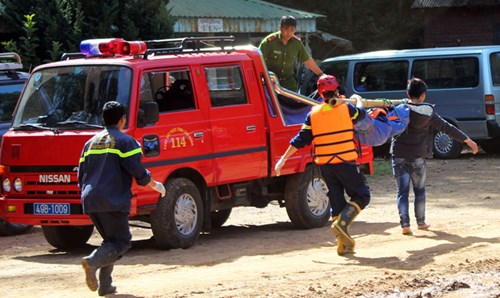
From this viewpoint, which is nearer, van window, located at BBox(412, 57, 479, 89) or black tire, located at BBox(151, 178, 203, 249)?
black tire, located at BBox(151, 178, 203, 249)

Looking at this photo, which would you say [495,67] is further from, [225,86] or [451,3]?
[451,3]

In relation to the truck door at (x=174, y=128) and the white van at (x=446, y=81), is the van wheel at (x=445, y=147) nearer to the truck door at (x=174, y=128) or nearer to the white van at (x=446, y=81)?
the white van at (x=446, y=81)

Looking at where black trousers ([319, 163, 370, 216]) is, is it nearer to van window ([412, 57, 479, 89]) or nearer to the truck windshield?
the truck windshield

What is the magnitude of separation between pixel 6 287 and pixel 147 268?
139 centimetres

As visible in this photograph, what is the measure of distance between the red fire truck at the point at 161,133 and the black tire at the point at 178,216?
11 mm

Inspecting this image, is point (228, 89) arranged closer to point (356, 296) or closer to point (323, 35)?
point (356, 296)

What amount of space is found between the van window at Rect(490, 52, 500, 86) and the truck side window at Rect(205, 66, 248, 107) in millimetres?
9351

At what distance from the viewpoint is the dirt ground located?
28.7ft

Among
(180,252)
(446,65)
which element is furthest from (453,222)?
(446,65)

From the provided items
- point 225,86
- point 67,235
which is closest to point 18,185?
point 67,235

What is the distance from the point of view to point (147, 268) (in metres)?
9.86

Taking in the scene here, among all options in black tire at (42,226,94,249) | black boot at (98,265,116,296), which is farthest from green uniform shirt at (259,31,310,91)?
black boot at (98,265,116,296)

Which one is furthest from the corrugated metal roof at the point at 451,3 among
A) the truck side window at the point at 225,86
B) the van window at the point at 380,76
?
the truck side window at the point at 225,86

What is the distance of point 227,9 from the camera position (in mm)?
26219
